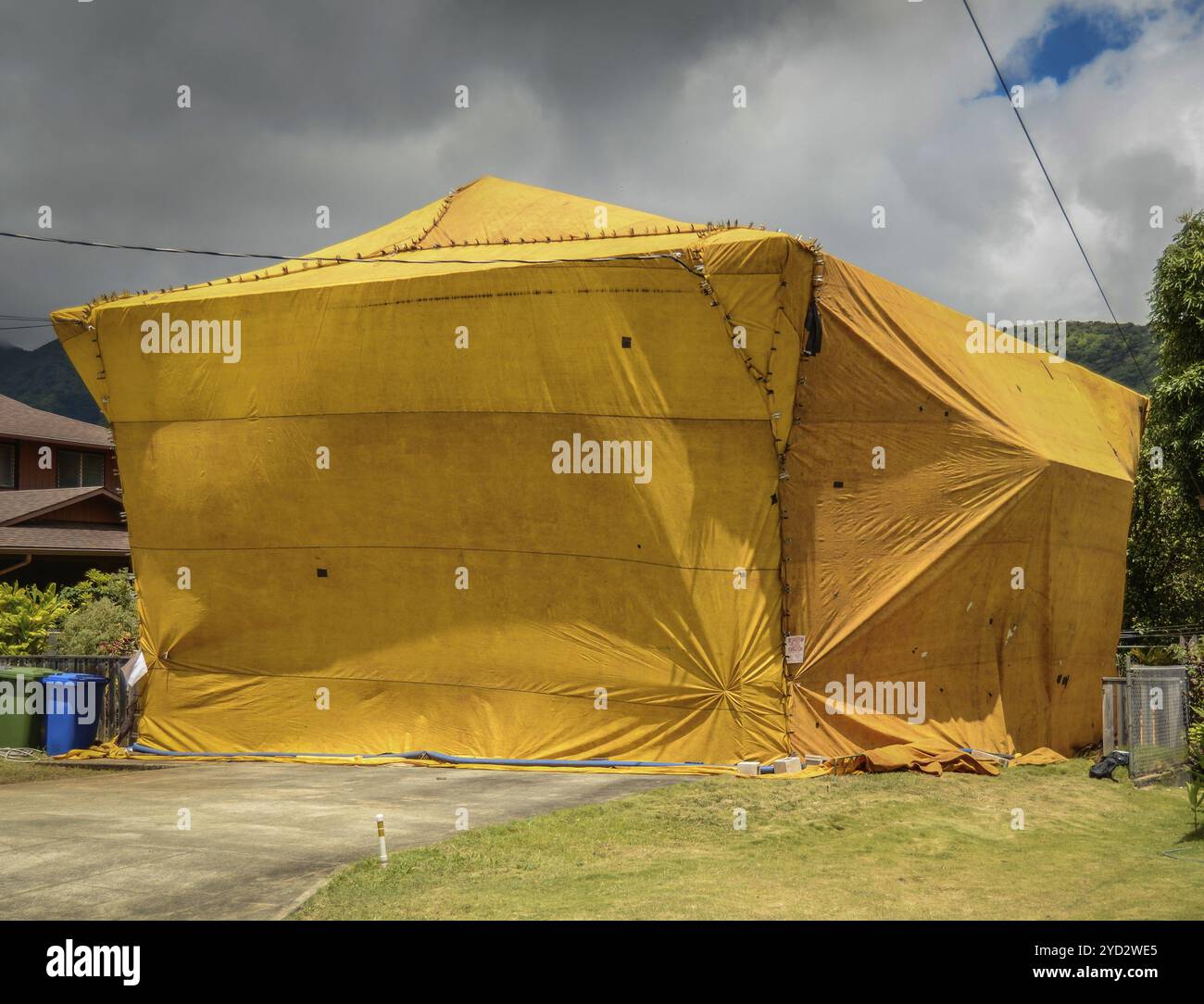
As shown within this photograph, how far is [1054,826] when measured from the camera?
1139 centimetres

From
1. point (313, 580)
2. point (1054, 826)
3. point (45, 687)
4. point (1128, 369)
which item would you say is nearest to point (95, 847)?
point (313, 580)

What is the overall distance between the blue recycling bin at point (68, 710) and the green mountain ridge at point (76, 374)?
219 feet

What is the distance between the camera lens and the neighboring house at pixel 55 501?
27.8 meters

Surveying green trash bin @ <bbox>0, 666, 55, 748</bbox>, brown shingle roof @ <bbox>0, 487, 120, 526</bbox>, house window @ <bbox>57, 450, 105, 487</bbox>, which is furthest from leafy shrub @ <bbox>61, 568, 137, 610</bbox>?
house window @ <bbox>57, 450, 105, 487</bbox>

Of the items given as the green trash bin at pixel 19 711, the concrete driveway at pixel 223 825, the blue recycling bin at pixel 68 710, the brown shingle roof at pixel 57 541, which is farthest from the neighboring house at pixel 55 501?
the concrete driveway at pixel 223 825

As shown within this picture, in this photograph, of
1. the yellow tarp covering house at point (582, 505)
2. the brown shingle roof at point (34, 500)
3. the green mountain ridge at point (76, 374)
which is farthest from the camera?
the green mountain ridge at point (76, 374)

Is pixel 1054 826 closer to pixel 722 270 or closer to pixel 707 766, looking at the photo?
pixel 707 766

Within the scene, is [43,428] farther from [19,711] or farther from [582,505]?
[582,505]

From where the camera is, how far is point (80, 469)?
36.1m

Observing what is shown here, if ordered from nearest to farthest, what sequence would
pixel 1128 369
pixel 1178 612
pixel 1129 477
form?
1. pixel 1129 477
2. pixel 1178 612
3. pixel 1128 369

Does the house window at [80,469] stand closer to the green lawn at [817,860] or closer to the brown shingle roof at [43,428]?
the brown shingle roof at [43,428]

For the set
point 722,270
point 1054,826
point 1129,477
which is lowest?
point 1054,826

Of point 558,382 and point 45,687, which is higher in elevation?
point 558,382

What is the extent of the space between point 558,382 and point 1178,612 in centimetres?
1770
